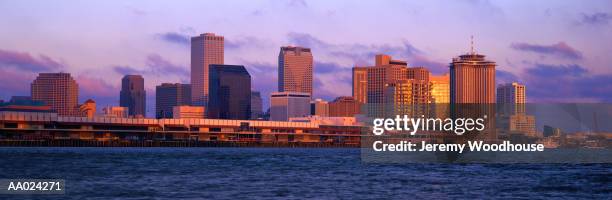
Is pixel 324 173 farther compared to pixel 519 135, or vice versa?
pixel 519 135

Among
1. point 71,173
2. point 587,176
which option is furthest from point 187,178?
point 587,176

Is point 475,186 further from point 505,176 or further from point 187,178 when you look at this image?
point 187,178

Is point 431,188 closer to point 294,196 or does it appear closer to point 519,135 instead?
point 294,196

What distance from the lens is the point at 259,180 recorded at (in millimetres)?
91312

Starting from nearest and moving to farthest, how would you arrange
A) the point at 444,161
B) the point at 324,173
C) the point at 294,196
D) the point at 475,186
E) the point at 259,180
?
the point at 294,196
the point at 475,186
the point at 259,180
the point at 324,173
the point at 444,161

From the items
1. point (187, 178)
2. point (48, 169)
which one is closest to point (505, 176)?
point (187, 178)

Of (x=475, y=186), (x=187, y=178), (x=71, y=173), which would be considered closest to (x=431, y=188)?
(x=475, y=186)

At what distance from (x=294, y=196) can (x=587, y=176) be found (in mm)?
40559

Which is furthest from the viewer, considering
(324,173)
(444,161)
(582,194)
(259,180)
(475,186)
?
(444,161)

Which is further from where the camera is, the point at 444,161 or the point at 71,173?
the point at 444,161

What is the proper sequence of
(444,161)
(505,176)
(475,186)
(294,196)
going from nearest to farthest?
(294,196)
(475,186)
(505,176)
(444,161)

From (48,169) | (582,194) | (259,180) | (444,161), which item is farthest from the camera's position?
(444,161)

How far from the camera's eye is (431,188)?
3157 inches

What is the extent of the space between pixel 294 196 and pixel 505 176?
34.2 meters
